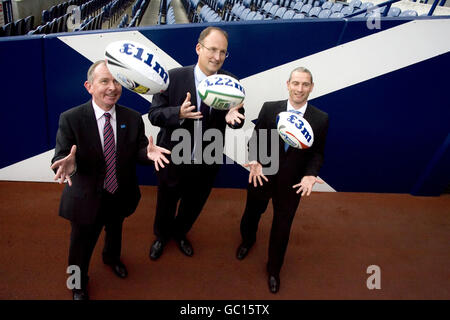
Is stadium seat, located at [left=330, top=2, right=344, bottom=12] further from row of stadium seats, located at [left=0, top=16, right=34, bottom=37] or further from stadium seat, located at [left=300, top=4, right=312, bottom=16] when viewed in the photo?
row of stadium seats, located at [left=0, top=16, right=34, bottom=37]

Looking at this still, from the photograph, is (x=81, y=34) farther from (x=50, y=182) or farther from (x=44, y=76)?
(x=50, y=182)

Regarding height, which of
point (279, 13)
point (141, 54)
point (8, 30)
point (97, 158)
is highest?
point (279, 13)

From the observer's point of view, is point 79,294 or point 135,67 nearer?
point 135,67

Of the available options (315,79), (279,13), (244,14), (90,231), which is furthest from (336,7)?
(90,231)

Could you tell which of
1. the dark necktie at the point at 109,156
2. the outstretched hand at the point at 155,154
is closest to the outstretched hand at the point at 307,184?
the outstretched hand at the point at 155,154

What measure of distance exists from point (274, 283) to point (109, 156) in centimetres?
144

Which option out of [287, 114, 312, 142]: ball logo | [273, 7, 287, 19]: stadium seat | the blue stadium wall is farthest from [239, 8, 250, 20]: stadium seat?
[287, 114, 312, 142]: ball logo

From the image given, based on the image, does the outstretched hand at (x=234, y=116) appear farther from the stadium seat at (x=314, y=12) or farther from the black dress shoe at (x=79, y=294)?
the stadium seat at (x=314, y=12)

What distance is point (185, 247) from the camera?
256 cm

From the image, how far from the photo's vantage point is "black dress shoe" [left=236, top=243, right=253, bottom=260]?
2.56m

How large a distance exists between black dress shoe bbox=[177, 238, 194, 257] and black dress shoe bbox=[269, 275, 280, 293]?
653mm

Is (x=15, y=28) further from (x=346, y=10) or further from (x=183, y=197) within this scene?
(x=346, y=10)

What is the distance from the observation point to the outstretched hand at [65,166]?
5.03ft
